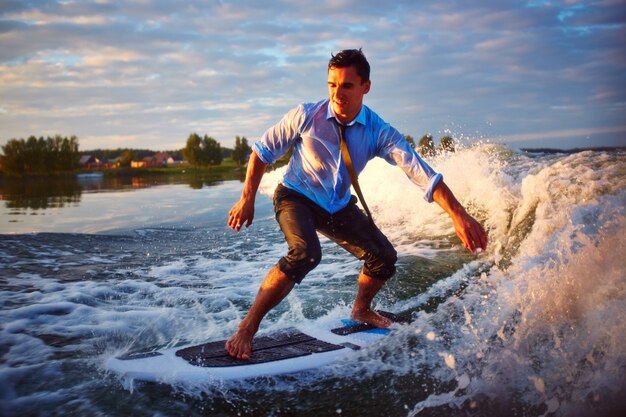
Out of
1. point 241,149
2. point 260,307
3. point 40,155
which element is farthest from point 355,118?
point 241,149

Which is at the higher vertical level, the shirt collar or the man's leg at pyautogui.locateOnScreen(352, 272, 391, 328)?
the shirt collar

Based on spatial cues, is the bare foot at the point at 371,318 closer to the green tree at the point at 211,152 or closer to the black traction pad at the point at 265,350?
the black traction pad at the point at 265,350

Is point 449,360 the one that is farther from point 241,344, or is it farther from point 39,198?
point 39,198

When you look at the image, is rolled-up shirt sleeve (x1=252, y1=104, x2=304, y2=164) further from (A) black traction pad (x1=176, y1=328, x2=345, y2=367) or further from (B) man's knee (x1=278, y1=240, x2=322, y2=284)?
(A) black traction pad (x1=176, y1=328, x2=345, y2=367)

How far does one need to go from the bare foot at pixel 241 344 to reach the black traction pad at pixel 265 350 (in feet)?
0.13

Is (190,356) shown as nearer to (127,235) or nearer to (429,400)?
(429,400)

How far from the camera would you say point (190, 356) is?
3.76 m

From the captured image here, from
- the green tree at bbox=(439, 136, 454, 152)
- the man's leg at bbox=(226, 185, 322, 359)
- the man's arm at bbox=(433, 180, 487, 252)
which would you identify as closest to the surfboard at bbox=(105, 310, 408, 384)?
the man's leg at bbox=(226, 185, 322, 359)

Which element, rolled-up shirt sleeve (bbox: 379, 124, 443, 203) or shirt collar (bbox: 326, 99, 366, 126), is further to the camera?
shirt collar (bbox: 326, 99, 366, 126)

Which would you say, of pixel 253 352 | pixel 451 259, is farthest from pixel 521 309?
pixel 451 259

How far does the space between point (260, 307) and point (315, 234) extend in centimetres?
75

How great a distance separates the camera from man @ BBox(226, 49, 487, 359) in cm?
384

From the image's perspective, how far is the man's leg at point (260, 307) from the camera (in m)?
3.82

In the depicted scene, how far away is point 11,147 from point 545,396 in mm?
101292
